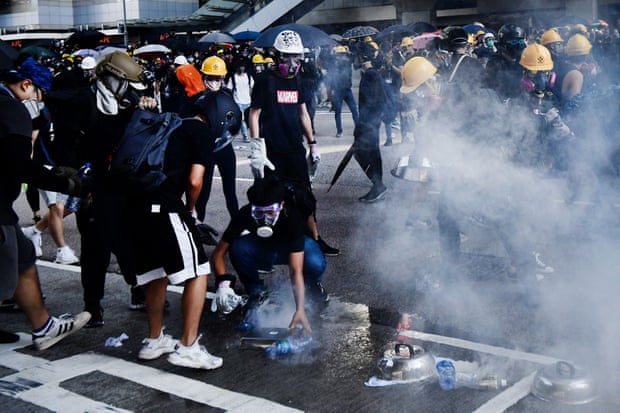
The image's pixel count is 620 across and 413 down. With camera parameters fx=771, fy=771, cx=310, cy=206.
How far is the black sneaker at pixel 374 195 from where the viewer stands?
355 inches

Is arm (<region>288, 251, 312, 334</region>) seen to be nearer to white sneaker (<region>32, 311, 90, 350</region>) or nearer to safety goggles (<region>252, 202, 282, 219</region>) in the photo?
safety goggles (<region>252, 202, 282, 219</region>)

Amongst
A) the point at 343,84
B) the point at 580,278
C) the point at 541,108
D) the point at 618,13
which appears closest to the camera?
the point at 580,278

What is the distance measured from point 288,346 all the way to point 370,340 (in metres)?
0.53

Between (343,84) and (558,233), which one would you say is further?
(343,84)

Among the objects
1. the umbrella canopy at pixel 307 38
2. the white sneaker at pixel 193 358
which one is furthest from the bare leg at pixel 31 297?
the umbrella canopy at pixel 307 38

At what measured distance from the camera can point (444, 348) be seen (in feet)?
14.6

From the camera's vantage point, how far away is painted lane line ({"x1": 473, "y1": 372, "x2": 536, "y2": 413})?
3639 mm

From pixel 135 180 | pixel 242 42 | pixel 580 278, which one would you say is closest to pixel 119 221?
pixel 135 180

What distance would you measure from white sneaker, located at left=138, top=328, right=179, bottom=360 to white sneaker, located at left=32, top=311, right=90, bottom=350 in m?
0.64

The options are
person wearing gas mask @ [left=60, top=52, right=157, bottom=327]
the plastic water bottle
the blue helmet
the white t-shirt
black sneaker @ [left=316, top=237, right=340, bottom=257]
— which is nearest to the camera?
the plastic water bottle

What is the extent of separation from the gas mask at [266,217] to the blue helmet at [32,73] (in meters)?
1.72

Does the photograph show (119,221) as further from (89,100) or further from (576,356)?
(576,356)

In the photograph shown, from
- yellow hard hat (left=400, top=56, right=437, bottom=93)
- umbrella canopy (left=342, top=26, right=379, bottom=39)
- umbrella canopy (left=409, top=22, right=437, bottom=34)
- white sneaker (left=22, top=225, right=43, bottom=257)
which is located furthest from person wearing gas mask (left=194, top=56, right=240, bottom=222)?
umbrella canopy (left=409, top=22, right=437, bottom=34)

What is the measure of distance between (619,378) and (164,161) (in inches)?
106
